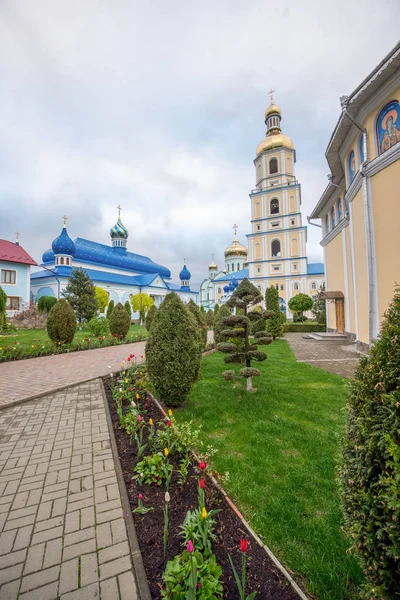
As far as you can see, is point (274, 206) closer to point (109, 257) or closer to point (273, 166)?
point (273, 166)

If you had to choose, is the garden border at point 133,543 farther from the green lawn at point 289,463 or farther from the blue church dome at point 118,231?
the blue church dome at point 118,231

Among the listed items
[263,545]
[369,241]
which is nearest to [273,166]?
[369,241]

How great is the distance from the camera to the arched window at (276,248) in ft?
111

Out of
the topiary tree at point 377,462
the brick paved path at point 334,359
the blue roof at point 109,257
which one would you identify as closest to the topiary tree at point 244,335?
the brick paved path at point 334,359

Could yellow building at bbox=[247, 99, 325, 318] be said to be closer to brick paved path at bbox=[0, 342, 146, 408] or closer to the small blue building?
→ the small blue building

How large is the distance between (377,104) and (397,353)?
9.89 m

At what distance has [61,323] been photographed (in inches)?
414

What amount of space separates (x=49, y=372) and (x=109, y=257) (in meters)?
35.1

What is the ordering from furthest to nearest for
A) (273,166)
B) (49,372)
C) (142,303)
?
(273,166) → (142,303) → (49,372)

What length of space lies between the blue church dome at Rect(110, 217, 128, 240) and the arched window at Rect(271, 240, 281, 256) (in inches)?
971

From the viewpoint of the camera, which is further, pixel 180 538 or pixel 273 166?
pixel 273 166

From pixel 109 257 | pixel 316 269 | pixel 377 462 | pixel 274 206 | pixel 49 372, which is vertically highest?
pixel 274 206

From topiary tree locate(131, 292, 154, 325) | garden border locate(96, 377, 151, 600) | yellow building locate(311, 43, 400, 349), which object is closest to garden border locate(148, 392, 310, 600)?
garden border locate(96, 377, 151, 600)

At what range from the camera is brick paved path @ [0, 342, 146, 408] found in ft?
18.5
